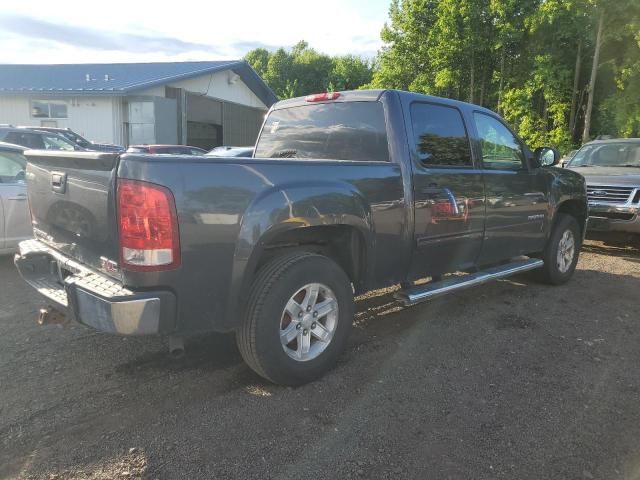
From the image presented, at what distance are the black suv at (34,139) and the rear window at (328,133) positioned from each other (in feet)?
23.6

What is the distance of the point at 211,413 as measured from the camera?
303 cm

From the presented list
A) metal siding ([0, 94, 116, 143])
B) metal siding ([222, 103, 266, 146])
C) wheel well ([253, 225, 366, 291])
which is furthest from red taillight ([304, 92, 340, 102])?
metal siding ([222, 103, 266, 146])

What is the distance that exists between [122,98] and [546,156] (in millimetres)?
17236

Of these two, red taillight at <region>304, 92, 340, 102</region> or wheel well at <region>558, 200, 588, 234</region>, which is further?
wheel well at <region>558, 200, 588, 234</region>

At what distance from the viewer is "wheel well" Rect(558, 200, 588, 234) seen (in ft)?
20.2

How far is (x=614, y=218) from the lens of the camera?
7.91 meters

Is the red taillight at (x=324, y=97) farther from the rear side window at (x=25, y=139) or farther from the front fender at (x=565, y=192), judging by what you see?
the rear side window at (x=25, y=139)

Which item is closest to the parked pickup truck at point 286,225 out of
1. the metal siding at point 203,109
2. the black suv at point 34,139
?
the black suv at point 34,139

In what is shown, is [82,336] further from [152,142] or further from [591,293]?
[152,142]

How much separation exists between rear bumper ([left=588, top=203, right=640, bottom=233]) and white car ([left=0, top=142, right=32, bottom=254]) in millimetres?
7828

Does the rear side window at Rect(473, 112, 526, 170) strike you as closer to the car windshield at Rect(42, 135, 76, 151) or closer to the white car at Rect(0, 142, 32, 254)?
the white car at Rect(0, 142, 32, 254)

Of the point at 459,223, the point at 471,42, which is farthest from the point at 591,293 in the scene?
the point at 471,42

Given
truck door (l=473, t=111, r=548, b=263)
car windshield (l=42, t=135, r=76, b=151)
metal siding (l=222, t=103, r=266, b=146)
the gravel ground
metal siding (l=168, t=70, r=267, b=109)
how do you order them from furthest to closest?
metal siding (l=222, t=103, r=266, b=146), metal siding (l=168, t=70, r=267, b=109), car windshield (l=42, t=135, r=76, b=151), truck door (l=473, t=111, r=548, b=263), the gravel ground

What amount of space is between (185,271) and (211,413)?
876 mm
